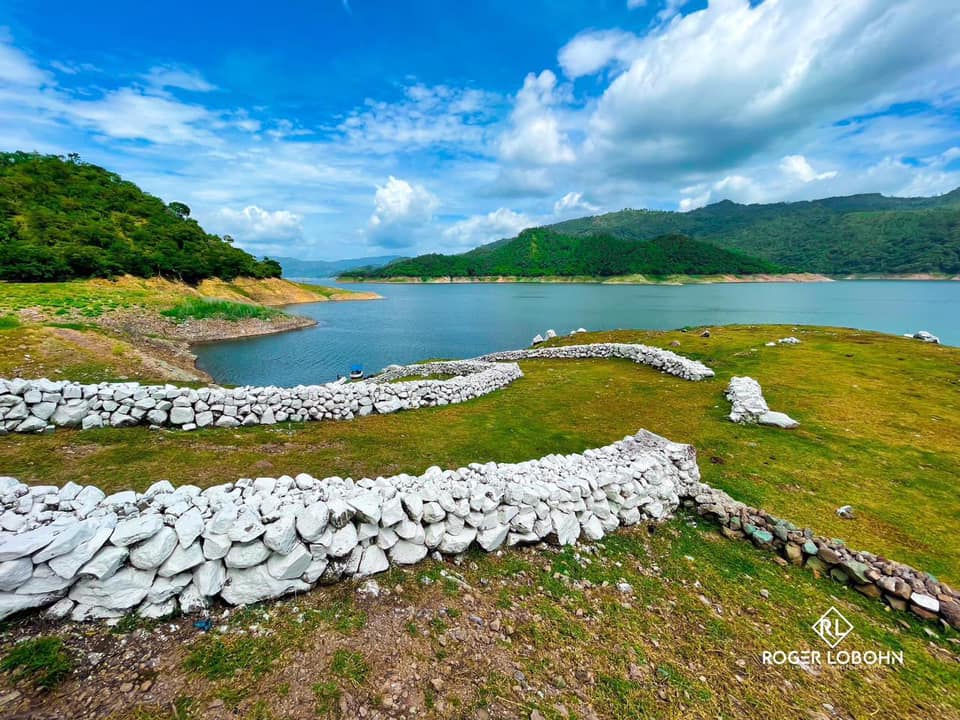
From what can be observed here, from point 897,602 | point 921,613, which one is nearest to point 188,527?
point 897,602

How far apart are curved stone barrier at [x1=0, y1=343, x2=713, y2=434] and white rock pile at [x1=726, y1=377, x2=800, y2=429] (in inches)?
370

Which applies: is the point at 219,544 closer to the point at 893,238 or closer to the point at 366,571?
the point at 366,571

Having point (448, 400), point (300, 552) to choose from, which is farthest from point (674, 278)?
point (300, 552)

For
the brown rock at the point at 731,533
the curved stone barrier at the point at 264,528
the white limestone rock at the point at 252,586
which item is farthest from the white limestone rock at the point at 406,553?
the brown rock at the point at 731,533

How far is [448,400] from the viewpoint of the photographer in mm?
15461

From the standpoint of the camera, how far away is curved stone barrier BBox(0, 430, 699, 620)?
4191mm

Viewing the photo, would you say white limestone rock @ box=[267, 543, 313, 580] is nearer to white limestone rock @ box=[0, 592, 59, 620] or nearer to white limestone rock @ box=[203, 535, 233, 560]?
white limestone rock @ box=[203, 535, 233, 560]

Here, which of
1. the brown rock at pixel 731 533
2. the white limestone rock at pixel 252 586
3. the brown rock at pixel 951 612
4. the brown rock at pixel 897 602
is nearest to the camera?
the white limestone rock at pixel 252 586

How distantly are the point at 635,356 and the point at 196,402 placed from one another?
842 inches

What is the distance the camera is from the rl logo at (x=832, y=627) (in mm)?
5035

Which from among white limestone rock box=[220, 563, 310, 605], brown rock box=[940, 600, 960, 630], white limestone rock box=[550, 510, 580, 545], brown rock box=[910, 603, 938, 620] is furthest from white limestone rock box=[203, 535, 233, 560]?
brown rock box=[940, 600, 960, 630]

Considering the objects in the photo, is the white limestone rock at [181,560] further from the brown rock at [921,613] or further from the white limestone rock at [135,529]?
the brown rock at [921,613]

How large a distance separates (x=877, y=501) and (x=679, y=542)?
15.2 feet

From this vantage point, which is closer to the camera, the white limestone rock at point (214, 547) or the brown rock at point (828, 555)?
the white limestone rock at point (214, 547)
